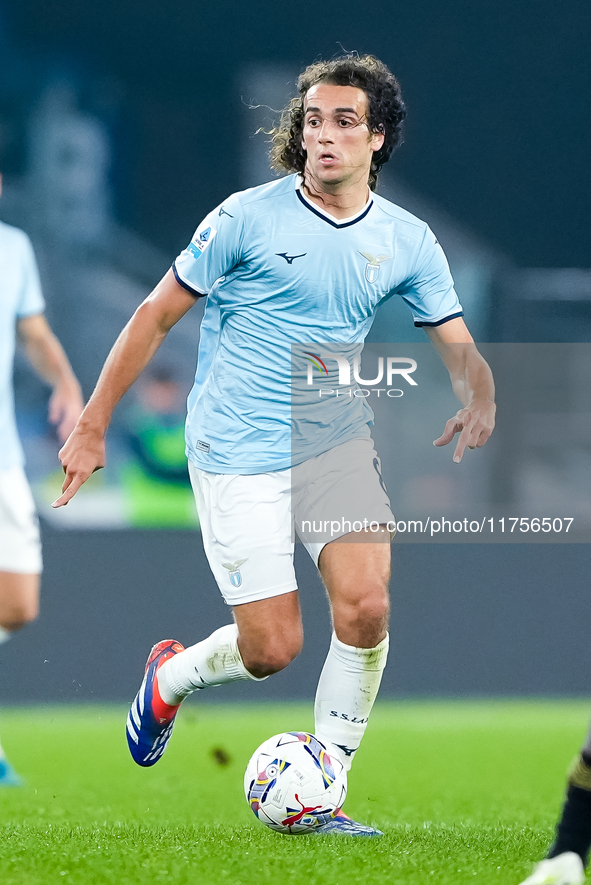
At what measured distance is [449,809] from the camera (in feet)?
12.8

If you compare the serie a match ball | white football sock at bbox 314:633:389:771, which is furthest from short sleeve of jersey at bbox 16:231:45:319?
the serie a match ball

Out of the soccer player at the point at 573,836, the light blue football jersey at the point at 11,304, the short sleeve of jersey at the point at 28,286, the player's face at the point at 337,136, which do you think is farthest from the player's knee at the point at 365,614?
the short sleeve of jersey at the point at 28,286

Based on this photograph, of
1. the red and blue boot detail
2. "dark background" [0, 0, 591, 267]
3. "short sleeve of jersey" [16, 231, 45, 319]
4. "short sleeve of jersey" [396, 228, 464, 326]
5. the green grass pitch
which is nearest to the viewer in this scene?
the green grass pitch

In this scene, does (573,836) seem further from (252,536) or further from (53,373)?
(53,373)

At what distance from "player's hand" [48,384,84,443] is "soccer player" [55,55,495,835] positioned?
63.1 inches

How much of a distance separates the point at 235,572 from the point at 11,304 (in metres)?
2.22

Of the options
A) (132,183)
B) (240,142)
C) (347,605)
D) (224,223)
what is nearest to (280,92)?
(240,142)

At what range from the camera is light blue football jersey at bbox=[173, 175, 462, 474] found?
3.23m

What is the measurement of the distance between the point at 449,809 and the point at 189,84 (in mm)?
3312

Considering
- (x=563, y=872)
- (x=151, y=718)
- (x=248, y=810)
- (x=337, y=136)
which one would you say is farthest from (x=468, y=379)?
(x=248, y=810)

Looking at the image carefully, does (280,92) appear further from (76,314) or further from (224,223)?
(224,223)

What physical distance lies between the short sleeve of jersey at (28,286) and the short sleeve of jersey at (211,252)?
1.96m

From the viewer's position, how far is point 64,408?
4.98m

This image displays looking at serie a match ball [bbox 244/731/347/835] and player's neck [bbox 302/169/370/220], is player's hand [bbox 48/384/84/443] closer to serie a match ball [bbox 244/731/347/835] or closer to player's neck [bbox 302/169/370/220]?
player's neck [bbox 302/169/370/220]
